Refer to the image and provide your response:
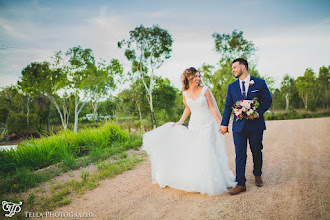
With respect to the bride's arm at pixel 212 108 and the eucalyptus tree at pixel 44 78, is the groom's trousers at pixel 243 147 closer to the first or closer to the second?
the bride's arm at pixel 212 108

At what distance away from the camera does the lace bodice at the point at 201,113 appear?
361 cm

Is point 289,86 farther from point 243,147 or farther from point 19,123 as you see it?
point 19,123

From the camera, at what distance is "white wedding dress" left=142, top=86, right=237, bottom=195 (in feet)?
10.6

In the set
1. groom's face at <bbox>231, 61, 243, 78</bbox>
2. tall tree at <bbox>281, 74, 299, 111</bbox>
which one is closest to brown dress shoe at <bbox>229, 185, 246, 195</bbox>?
groom's face at <bbox>231, 61, 243, 78</bbox>

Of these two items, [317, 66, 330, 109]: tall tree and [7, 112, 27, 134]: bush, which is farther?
[317, 66, 330, 109]: tall tree

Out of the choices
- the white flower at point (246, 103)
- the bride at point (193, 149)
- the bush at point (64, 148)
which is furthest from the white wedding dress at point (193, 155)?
the bush at point (64, 148)

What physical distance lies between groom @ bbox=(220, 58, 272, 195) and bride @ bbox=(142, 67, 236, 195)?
0.93ft

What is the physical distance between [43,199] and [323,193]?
4960 mm

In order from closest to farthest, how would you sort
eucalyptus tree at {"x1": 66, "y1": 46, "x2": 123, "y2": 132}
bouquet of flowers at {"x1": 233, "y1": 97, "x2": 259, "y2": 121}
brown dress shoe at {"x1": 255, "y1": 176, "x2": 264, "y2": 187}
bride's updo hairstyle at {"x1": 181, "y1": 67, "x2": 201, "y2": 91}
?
bouquet of flowers at {"x1": 233, "y1": 97, "x2": 259, "y2": 121} → brown dress shoe at {"x1": 255, "y1": 176, "x2": 264, "y2": 187} → bride's updo hairstyle at {"x1": 181, "y1": 67, "x2": 201, "y2": 91} → eucalyptus tree at {"x1": 66, "y1": 46, "x2": 123, "y2": 132}

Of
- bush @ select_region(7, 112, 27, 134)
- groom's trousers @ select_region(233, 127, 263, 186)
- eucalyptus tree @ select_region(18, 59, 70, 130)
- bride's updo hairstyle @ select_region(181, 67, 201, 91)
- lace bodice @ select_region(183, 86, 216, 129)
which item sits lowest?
bush @ select_region(7, 112, 27, 134)

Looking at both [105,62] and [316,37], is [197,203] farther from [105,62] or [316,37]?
[105,62]

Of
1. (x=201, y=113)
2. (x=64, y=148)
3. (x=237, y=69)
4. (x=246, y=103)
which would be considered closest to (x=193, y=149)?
(x=201, y=113)

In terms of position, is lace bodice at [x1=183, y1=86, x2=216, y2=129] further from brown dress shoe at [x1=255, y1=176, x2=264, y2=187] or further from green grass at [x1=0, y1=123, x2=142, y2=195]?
green grass at [x1=0, y1=123, x2=142, y2=195]

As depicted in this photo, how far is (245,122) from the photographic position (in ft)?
10.8
